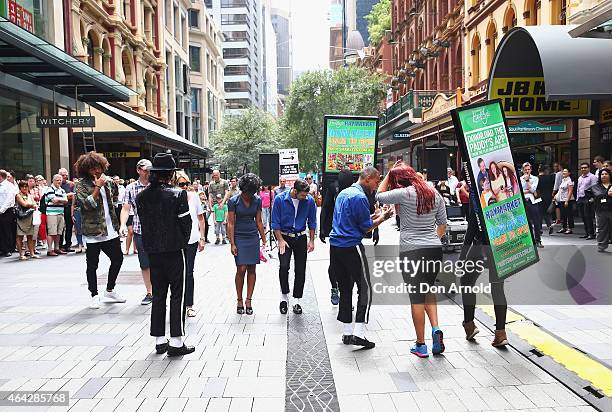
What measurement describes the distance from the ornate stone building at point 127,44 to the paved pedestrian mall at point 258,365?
1877cm

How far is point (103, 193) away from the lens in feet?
25.5

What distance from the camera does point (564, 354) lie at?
5.52m

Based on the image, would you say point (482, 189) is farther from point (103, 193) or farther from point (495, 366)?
point (103, 193)

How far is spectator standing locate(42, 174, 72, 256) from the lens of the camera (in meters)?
13.4

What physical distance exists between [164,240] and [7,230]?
939cm

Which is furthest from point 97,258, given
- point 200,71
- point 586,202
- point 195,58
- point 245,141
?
point 195,58

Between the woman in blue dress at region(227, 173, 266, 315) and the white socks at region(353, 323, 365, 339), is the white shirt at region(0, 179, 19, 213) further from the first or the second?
the white socks at region(353, 323, 365, 339)

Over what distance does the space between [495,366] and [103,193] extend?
5376 mm

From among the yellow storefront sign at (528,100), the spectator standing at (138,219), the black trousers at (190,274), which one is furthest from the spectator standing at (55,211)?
the yellow storefront sign at (528,100)

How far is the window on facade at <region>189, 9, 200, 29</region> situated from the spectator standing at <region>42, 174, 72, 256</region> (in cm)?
5315

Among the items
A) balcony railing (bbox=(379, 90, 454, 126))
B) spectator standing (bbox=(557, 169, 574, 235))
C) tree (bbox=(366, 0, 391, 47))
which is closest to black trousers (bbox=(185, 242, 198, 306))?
spectator standing (bbox=(557, 169, 574, 235))

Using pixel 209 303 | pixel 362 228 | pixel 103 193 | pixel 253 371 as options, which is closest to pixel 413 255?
pixel 362 228

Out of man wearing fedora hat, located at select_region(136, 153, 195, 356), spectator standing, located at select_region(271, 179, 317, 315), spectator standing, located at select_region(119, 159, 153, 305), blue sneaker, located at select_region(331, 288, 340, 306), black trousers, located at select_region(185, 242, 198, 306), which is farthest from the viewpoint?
blue sneaker, located at select_region(331, 288, 340, 306)

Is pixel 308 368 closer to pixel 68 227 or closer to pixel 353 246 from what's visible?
pixel 353 246
